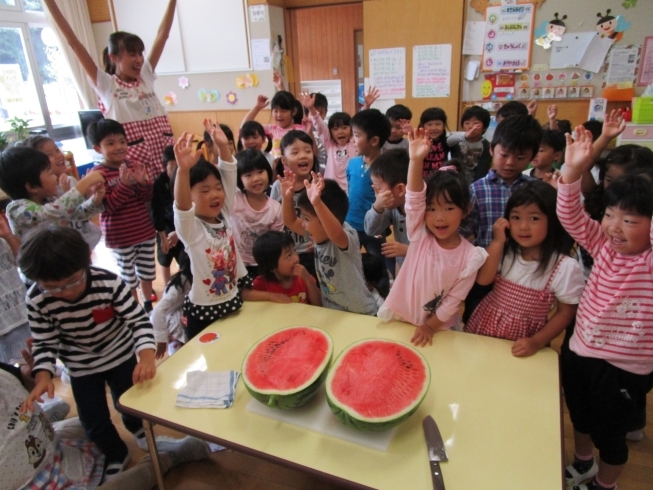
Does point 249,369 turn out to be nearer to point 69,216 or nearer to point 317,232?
point 317,232

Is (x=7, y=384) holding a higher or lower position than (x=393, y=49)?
lower

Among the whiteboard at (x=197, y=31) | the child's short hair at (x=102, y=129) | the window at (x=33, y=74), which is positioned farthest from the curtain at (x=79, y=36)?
the child's short hair at (x=102, y=129)

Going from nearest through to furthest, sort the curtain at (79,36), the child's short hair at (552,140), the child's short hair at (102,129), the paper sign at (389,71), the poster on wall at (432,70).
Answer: the child's short hair at (552,140) < the child's short hair at (102,129) < the poster on wall at (432,70) < the paper sign at (389,71) < the curtain at (79,36)

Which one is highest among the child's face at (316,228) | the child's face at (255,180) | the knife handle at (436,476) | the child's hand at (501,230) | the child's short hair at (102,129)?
the child's short hair at (102,129)

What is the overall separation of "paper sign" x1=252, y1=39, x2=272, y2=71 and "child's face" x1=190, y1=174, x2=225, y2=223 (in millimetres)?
4148

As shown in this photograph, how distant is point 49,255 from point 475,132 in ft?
8.92

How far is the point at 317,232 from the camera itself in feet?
5.70

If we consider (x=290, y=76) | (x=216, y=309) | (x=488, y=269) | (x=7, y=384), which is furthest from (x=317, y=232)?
(x=290, y=76)

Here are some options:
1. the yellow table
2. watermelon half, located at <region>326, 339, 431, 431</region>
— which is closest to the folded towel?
the yellow table

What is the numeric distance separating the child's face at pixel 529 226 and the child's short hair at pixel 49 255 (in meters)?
1.47

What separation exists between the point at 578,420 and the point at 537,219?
2.53 ft

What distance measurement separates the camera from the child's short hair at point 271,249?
1861 mm

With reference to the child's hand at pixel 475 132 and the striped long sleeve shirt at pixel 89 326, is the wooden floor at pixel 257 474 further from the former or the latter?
the child's hand at pixel 475 132

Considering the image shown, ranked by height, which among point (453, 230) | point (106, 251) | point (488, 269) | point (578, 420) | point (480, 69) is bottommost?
point (106, 251)
